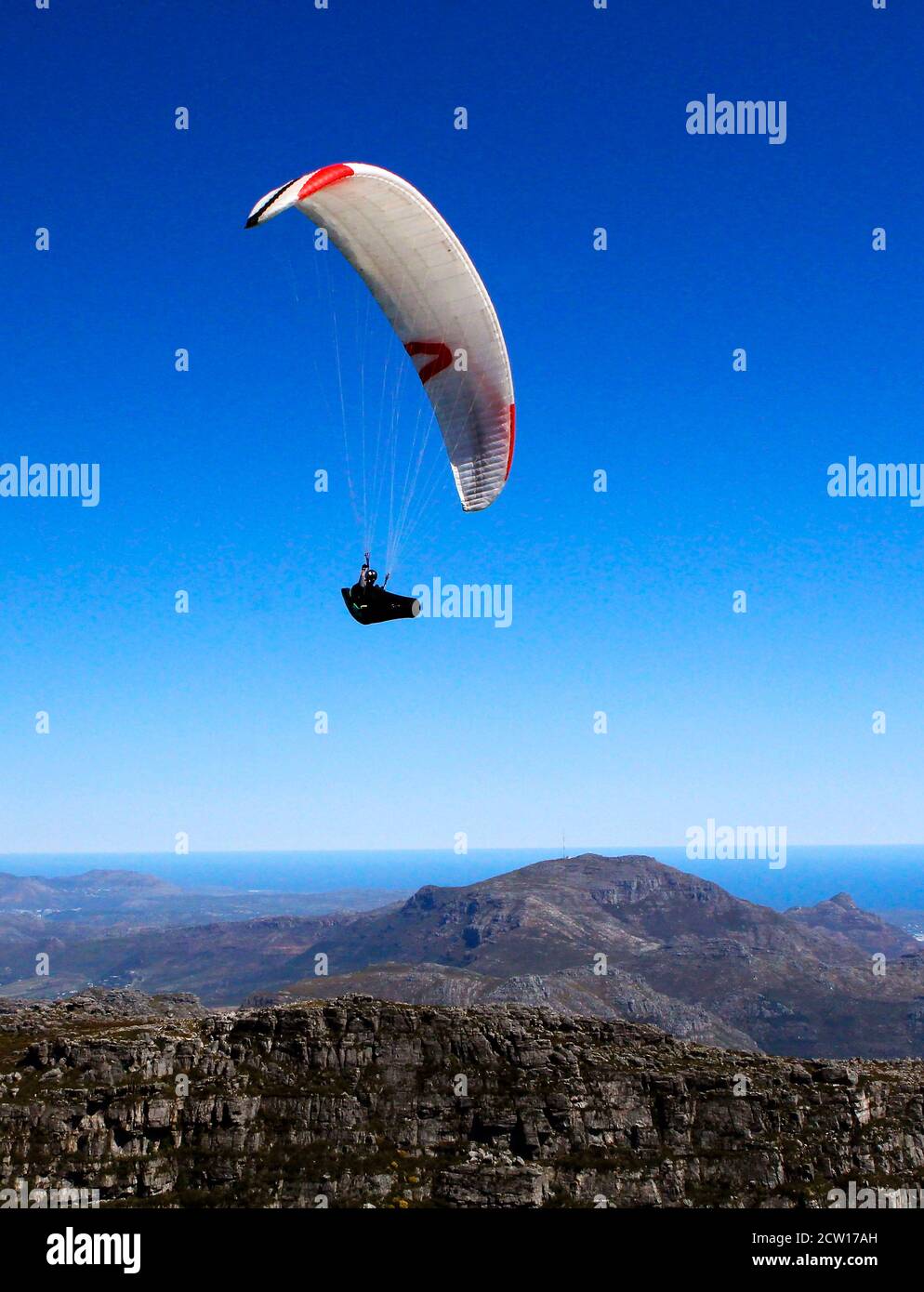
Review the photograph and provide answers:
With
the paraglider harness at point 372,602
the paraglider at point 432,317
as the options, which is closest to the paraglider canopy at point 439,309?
the paraglider at point 432,317

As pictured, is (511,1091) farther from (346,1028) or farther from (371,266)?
(371,266)

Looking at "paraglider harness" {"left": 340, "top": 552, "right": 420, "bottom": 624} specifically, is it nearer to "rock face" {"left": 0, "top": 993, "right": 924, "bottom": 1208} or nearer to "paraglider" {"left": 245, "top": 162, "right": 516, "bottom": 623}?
"paraglider" {"left": 245, "top": 162, "right": 516, "bottom": 623}

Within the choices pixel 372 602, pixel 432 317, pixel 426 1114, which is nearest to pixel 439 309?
pixel 432 317

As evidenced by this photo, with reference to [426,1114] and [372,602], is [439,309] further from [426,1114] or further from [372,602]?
[426,1114]

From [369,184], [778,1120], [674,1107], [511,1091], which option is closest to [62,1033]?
[511,1091]

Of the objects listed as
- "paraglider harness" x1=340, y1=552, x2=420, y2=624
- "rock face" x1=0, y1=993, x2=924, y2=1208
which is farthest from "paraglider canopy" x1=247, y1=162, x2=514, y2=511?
"rock face" x1=0, y1=993, x2=924, y2=1208
